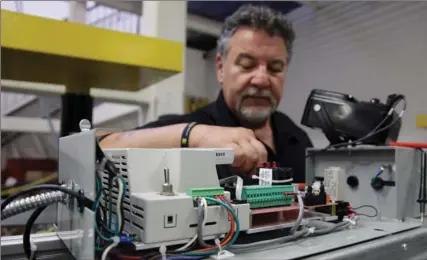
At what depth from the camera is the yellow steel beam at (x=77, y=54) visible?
2.72 ft

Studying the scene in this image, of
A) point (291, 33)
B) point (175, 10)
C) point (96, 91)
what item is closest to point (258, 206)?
point (291, 33)

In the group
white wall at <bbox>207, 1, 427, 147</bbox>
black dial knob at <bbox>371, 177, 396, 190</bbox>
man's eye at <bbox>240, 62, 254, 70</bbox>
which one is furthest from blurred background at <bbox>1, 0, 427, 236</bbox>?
man's eye at <bbox>240, 62, 254, 70</bbox>

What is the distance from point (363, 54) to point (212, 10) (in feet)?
3.51

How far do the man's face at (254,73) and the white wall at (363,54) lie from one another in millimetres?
147

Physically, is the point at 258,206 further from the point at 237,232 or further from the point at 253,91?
the point at 253,91

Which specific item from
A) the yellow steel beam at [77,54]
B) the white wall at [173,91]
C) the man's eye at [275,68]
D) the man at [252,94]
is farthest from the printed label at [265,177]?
the white wall at [173,91]

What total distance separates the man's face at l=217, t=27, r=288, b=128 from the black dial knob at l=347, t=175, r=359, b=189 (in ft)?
1.12

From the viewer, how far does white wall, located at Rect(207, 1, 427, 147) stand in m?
0.70

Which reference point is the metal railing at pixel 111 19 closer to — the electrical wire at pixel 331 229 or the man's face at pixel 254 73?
the man's face at pixel 254 73

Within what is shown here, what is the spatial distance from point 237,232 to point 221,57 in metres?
0.77

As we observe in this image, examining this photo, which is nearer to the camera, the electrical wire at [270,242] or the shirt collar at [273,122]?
the electrical wire at [270,242]

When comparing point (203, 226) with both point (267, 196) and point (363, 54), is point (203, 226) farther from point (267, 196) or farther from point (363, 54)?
point (363, 54)

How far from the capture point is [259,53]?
90cm

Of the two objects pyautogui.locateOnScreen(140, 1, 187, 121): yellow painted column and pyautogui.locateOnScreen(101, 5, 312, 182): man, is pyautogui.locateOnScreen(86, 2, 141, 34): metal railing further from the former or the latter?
pyautogui.locateOnScreen(101, 5, 312, 182): man
